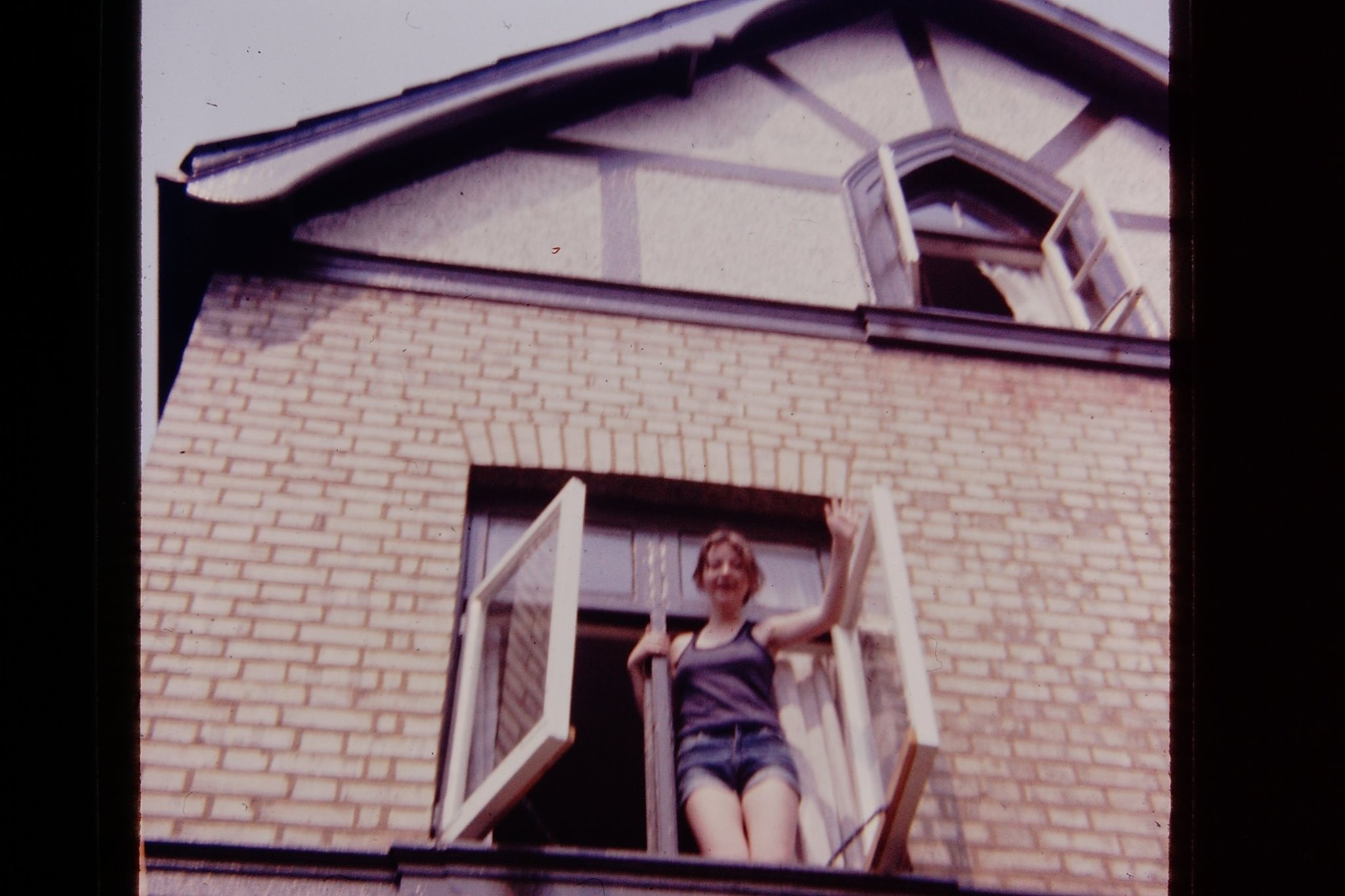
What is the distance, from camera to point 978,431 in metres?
5.00

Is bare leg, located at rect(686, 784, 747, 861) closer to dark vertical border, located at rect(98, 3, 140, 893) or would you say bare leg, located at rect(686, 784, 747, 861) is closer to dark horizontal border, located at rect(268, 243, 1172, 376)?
dark vertical border, located at rect(98, 3, 140, 893)

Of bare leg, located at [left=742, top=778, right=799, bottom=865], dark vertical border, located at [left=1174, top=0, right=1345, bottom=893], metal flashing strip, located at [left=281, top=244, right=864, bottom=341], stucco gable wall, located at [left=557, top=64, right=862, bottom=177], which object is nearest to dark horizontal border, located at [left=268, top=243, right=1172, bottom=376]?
metal flashing strip, located at [left=281, top=244, right=864, bottom=341]

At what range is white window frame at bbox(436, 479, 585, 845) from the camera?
2996 mm

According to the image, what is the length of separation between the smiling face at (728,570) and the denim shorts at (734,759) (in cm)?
56

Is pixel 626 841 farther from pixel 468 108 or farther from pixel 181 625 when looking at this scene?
pixel 468 108

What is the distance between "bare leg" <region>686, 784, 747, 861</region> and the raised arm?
0.65 metres

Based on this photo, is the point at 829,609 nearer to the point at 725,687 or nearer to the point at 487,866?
the point at 725,687

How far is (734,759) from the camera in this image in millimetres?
3627

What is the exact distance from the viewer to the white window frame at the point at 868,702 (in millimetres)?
3172

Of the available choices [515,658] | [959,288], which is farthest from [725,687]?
[959,288]

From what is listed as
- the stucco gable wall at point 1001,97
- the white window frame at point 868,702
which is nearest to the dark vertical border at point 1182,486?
the white window frame at point 868,702

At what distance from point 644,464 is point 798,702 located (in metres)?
1.17

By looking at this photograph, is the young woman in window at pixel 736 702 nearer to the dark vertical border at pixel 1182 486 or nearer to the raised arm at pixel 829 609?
the raised arm at pixel 829 609

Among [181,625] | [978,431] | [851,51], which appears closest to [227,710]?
[181,625]
